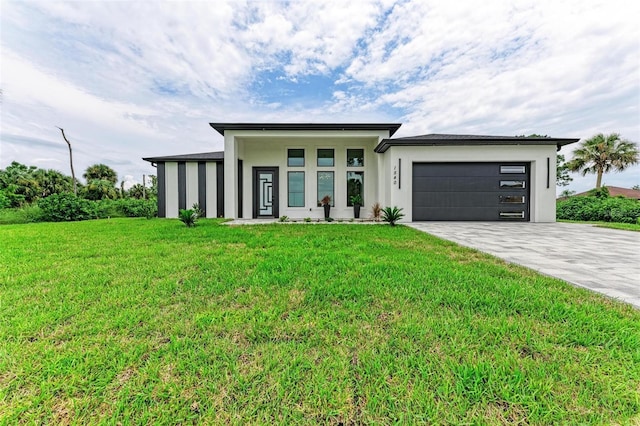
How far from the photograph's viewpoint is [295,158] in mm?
11297

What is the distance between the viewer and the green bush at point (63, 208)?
35.4 feet

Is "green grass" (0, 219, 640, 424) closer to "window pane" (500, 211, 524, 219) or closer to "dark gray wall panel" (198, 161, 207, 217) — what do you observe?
"window pane" (500, 211, 524, 219)

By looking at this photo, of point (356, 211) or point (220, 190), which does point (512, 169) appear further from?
point (220, 190)

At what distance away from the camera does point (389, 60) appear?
11797mm

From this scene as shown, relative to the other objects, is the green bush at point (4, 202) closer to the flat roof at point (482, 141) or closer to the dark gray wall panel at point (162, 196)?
the dark gray wall panel at point (162, 196)

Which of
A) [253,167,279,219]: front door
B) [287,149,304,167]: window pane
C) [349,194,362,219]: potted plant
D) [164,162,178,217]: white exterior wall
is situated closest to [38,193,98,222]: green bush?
[164,162,178,217]: white exterior wall

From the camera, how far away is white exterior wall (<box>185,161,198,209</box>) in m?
11.0

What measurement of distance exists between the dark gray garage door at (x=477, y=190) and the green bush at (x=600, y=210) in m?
4.30

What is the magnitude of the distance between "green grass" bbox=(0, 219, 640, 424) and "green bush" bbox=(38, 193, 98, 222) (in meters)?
11.2

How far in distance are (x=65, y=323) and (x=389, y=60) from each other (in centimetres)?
1387

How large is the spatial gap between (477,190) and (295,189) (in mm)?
→ 7324

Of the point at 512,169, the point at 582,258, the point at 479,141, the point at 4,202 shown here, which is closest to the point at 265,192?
the point at 479,141

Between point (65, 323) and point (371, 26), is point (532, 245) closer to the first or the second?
point (65, 323)

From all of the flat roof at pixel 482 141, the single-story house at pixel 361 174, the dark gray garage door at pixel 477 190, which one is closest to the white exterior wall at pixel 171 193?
the single-story house at pixel 361 174
